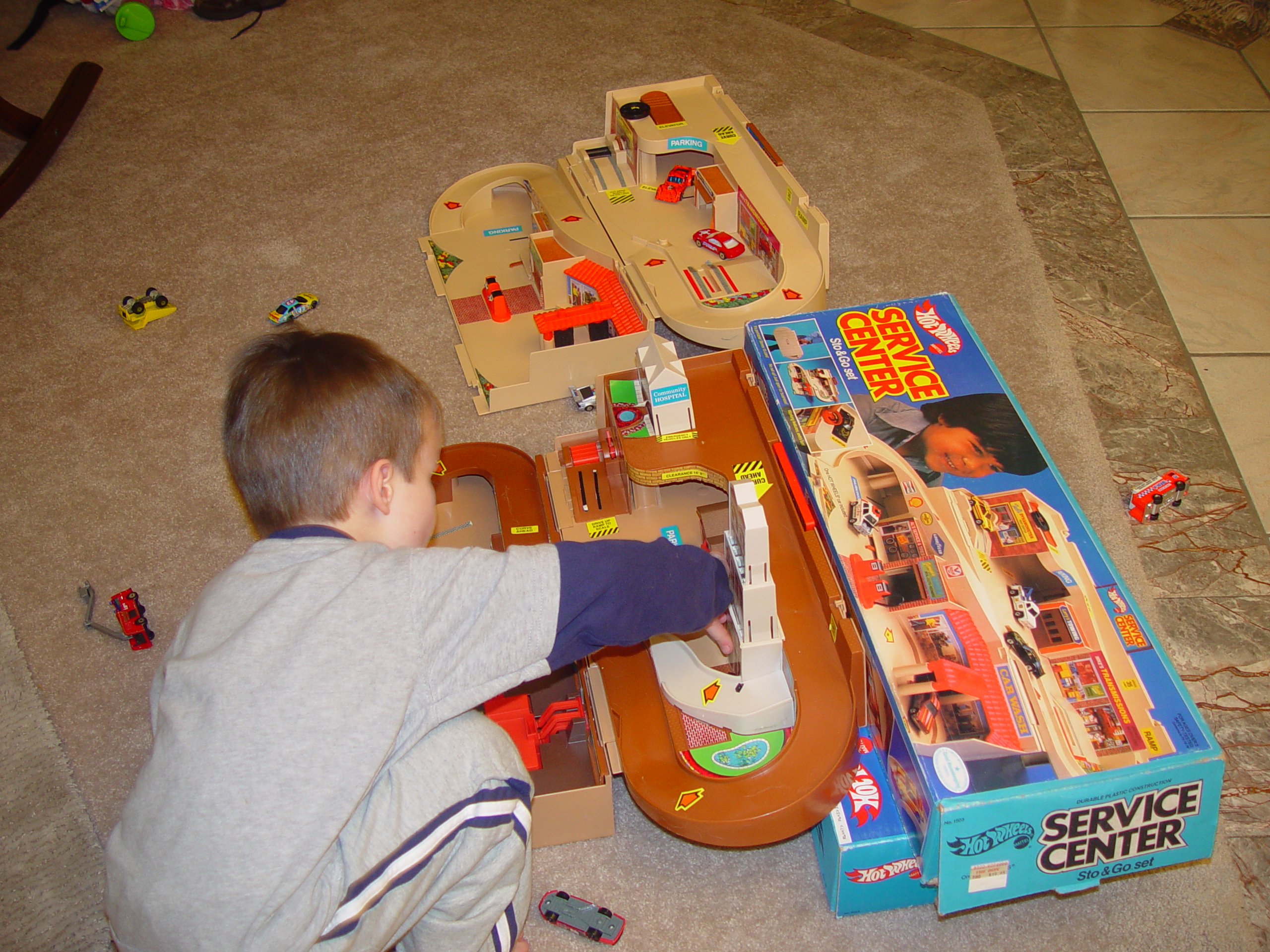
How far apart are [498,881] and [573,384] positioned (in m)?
1.03

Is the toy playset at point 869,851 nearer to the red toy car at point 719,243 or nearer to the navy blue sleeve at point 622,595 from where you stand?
the navy blue sleeve at point 622,595

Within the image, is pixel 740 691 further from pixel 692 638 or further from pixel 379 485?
pixel 379 485

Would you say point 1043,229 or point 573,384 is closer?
point 573,384

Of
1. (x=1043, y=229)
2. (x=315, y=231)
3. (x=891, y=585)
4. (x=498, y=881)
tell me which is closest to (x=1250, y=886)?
(x=891, y=585)

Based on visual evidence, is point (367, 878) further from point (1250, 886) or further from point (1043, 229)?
point (1043, 229)

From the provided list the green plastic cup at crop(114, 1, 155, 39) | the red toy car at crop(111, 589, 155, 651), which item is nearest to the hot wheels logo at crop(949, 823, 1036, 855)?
the red toy car at crop(111, 589, 155, 651)

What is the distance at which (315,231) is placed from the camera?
2246 mm

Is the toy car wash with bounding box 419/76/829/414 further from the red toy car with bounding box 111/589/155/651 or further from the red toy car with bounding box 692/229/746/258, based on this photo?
the red toy car with bounding box 111/589/155/651

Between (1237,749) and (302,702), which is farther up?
(302,702)

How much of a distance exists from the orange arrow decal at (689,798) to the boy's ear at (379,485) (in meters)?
0.48

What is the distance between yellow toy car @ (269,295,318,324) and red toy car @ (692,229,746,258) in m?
0.78

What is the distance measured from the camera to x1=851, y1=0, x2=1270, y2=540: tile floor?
1.92 metres

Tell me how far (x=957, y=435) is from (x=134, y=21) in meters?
2.59

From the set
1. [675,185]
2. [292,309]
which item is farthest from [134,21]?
[675,185]
